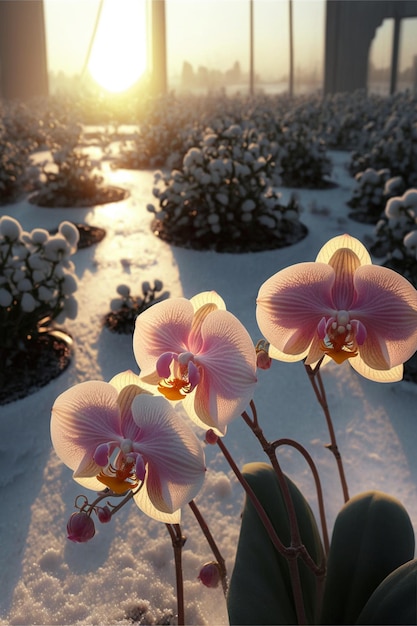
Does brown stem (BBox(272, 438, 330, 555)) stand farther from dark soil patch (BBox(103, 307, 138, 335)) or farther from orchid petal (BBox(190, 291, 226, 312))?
dark soil patch (BBox(103, 307, 138, 335))

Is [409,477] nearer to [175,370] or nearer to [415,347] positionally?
[415,347]

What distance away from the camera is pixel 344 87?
15.1 metres

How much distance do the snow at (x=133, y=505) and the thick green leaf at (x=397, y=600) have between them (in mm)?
614

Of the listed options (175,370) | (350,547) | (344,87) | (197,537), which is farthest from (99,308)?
(344,87)

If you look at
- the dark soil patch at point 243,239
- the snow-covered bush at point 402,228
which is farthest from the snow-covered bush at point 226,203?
the snow-covered bush at point 402,228

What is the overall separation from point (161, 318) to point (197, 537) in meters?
1.12

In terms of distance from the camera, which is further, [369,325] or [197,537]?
[197,537]

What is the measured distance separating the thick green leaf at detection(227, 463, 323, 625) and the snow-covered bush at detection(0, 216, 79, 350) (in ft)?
4.72

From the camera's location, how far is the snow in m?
1.52

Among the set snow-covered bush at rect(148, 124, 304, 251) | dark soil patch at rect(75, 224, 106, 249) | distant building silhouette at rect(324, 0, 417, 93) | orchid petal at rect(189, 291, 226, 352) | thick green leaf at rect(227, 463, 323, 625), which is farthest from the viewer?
distant building silhouette at rect(324, 0, 417, 93)

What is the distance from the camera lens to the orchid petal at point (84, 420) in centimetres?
79

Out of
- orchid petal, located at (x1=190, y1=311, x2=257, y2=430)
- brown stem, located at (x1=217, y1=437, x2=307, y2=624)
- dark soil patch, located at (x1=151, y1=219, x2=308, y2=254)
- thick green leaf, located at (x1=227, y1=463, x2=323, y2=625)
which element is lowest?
dark soil patch, located at (x1=151, y1=219, x2=308, y2=254)

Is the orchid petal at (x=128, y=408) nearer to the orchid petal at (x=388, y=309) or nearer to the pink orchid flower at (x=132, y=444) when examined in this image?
the pink orchid flower at (x=132, y=444)

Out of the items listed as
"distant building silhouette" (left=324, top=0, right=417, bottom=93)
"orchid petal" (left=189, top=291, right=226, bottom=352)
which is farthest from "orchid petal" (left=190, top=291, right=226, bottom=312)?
"distant building silhouette" (left=324, top=0, right=417, bottom=93)
